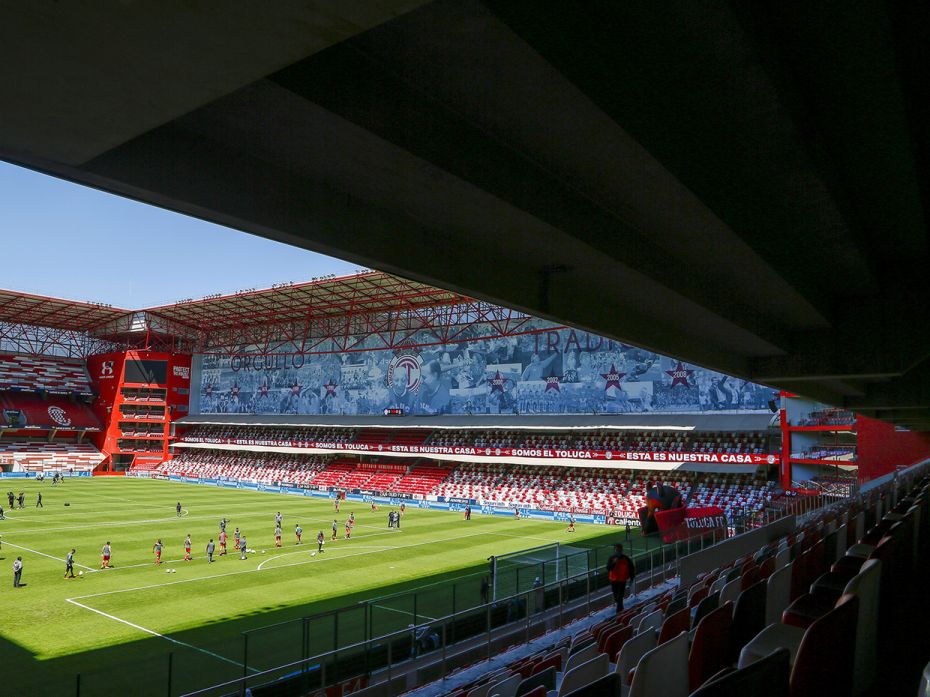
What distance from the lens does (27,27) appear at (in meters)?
2.52

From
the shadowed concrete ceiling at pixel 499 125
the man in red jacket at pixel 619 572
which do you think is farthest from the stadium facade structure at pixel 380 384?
the shadowed concrete ceiling at pixel 499 125

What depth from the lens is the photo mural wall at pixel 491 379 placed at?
47344 millimetres

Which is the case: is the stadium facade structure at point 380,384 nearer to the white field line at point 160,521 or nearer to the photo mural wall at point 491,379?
the photo mural wall at point 491,379

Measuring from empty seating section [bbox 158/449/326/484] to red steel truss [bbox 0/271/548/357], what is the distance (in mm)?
11258

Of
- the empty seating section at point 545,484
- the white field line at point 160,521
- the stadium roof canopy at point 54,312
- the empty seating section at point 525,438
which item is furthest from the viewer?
the stadium roof canopy at point 54,312

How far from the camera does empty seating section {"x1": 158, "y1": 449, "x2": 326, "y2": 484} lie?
66.6 m

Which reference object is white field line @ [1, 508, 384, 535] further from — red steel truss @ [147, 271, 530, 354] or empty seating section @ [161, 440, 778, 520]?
red steel truss @ [147, 271, 530, 354]

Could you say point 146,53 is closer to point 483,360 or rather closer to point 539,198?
point 539,198

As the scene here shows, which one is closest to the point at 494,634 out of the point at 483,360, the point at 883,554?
the point at 883,554

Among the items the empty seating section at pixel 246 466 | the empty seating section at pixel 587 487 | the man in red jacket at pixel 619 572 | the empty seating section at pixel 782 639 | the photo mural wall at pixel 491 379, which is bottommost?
the empty seating section at pixel 246 466

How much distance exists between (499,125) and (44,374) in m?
86.1

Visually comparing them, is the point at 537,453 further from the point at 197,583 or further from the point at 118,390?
the point at 118,390

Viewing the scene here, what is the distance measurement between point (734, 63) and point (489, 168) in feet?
6.67

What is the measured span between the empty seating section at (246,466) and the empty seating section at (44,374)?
14165 mm
